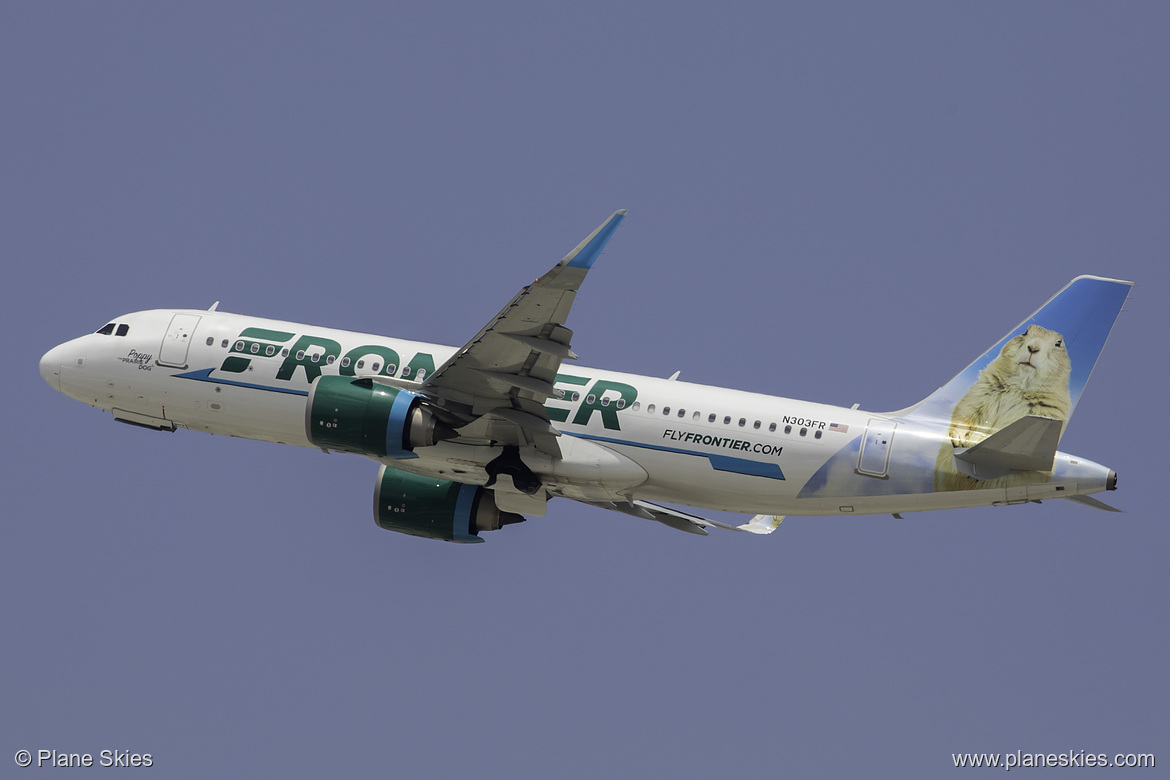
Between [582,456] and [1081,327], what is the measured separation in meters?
13.5

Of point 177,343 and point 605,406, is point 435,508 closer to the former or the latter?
point 605,406

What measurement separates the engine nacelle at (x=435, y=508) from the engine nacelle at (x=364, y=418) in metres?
5.02

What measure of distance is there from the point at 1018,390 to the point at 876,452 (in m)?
4.26

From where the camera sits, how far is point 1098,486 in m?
33.6

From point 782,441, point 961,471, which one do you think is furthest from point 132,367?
point 961,471

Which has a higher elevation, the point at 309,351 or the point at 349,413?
the point at 309,351

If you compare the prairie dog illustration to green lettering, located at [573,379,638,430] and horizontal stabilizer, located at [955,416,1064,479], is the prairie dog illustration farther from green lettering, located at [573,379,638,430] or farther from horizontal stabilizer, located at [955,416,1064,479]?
green lettering, located at [573,379,638,430]

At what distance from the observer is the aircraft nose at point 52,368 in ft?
132

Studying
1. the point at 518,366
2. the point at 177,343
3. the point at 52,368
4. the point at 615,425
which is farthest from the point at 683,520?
the point at 52,368

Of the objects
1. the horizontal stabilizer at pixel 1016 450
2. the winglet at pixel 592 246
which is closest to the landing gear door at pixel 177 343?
the winglet at pixel 592 246

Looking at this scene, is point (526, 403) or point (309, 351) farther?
point (309, 351)

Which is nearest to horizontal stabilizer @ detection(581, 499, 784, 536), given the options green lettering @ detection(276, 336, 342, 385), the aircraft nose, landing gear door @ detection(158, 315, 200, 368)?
green lettering @ detection(276, 336, 342, 385)

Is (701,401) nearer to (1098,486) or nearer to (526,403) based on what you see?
(526,403)

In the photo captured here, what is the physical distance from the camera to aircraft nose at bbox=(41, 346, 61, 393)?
4025 cm
